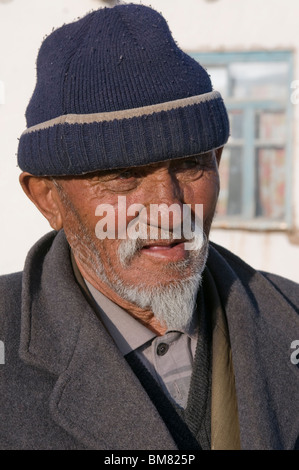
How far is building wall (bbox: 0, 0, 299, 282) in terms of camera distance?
670 centimetres

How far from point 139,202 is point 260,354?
27.5 inches

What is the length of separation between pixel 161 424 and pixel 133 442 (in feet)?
0.32

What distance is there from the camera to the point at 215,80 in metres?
6.82

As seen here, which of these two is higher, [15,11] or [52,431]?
[15,11]

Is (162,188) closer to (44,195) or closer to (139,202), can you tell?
(139,202)

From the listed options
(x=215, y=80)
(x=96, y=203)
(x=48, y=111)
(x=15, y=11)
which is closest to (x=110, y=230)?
(x=96, y=203)

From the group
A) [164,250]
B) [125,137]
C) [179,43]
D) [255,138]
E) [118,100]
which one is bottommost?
[255,138]

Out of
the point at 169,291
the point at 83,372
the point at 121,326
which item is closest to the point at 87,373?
the point at 83,372

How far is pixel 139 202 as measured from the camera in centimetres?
205

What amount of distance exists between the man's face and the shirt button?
0.24m

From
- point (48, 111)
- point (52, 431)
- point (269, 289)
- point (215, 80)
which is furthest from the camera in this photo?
point (215, 80)

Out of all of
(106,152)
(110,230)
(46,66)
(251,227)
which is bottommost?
(251,227)

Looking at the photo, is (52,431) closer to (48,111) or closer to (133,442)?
(133,442)

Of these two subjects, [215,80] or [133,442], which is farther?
[215,80]
